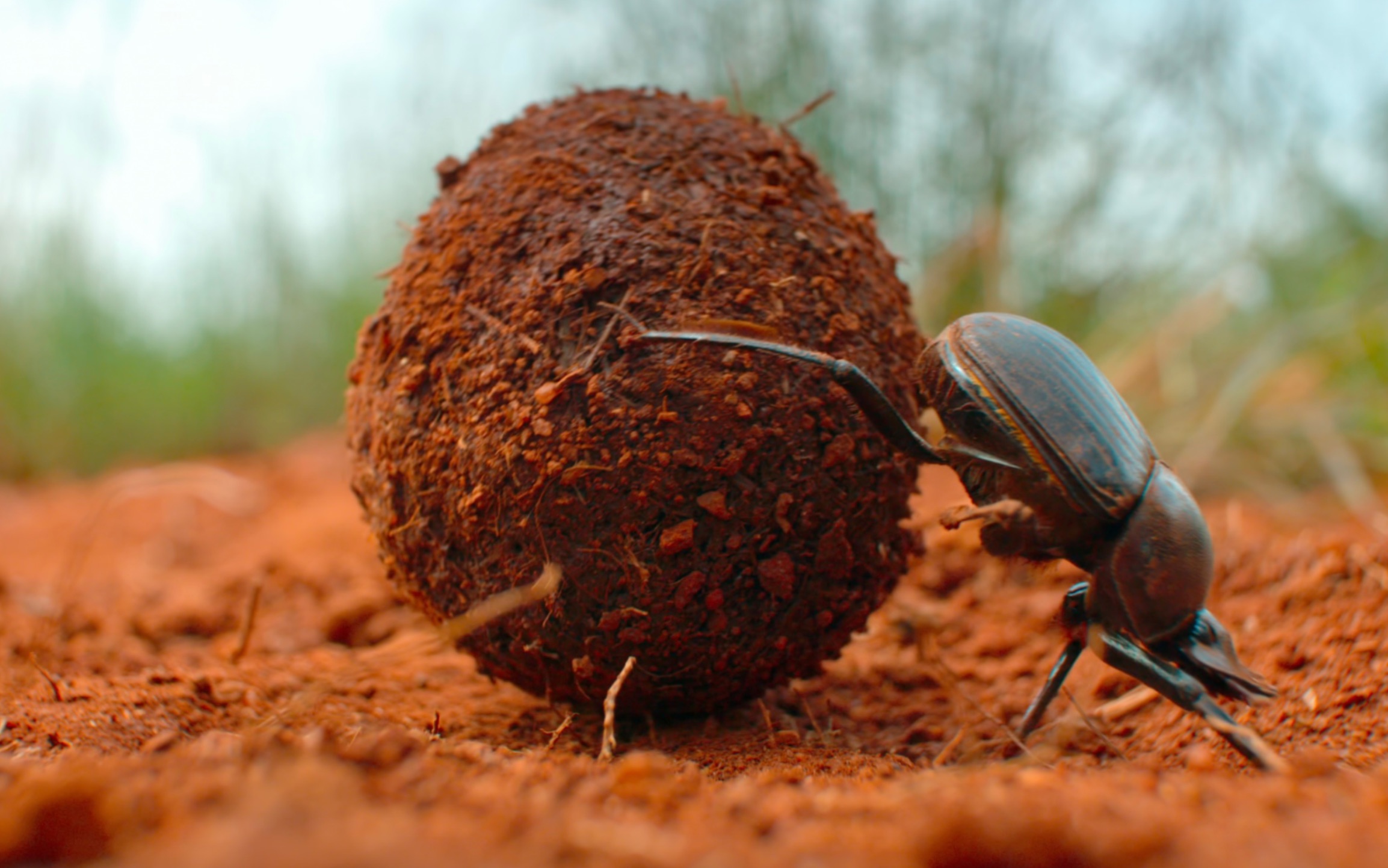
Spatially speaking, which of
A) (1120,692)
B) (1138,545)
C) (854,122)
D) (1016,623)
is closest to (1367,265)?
(854,122)

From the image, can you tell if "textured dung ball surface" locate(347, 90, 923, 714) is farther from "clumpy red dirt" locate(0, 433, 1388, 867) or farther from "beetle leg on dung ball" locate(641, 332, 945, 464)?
"clumpy red dirt" locate(0, 433, 1388, 867)

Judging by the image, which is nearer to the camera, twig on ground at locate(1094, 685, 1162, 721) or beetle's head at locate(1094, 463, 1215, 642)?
beetle's head at locate(1094, 463, 1215, 642)

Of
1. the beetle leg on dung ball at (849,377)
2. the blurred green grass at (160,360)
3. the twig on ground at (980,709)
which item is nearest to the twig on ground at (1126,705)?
the twig on ground at (980,709)

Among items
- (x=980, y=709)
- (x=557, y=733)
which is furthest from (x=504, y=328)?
(x=980, y=709)

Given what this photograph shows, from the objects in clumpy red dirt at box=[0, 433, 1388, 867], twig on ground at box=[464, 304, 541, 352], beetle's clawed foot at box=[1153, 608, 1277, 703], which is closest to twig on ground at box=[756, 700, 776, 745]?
clumpy red dirt at box=[0, 433, 1388, 867]

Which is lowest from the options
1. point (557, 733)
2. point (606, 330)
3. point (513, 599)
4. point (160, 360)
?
point (557, 733)

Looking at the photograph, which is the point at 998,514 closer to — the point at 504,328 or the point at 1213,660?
the point at 1213,660
